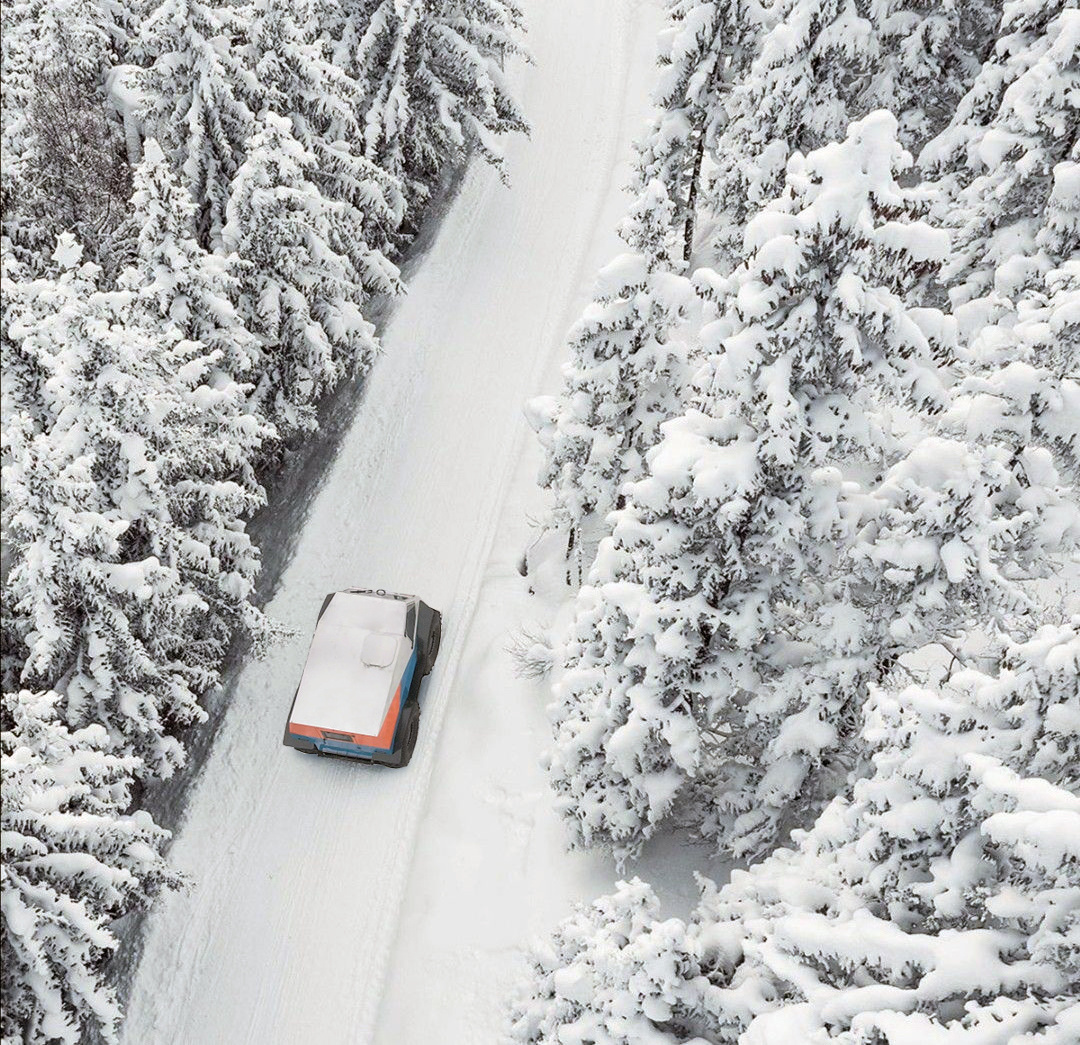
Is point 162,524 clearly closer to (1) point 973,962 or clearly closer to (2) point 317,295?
(2) point 317,295

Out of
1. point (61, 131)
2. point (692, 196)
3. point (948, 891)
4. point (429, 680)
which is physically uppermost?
point (692, 196)

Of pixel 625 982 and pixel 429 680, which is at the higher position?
pixel 429 680

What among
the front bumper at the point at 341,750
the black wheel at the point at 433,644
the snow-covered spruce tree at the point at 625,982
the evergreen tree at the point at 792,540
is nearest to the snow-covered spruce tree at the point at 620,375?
the evergreen tree at the point at 792,540

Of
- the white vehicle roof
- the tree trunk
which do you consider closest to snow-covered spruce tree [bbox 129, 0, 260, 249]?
the white vehicle roof

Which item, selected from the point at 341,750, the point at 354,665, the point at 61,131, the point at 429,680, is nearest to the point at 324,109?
the point at 61,131

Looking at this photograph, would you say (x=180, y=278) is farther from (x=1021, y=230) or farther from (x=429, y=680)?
(x=1021, y=230)

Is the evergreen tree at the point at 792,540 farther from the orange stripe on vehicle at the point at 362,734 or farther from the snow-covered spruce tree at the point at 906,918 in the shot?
the orange stripe on vehicle at the point at 362,734
